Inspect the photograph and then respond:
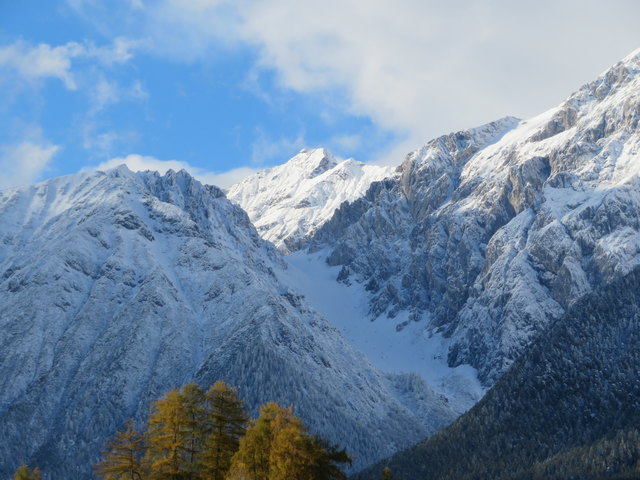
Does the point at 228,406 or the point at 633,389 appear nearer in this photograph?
the point at 228,406

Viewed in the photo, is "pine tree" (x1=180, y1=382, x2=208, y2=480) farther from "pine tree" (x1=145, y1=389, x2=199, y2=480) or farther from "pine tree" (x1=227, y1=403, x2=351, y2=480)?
"pine tree" (x1=227, y1=403, x2=351, y2=480)

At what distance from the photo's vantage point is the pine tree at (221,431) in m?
69.1

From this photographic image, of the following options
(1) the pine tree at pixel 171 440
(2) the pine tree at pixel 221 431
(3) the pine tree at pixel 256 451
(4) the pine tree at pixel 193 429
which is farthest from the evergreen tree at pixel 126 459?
(3) the pine tree at pixel 256 451

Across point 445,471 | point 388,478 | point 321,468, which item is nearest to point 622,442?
point 445,471

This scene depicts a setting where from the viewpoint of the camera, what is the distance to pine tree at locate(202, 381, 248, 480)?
69062 mm

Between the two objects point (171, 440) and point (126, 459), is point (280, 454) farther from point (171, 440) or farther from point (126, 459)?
point (126, 459)

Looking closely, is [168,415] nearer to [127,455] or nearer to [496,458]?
[127,455]

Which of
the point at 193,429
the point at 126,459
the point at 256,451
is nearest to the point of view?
the point at 256,451

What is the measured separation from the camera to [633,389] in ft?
651

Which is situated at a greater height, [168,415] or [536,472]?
[168,415]

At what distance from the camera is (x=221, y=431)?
2768 inches

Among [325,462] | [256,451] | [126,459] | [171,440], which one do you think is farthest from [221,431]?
[325,462]

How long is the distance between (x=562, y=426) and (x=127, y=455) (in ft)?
498

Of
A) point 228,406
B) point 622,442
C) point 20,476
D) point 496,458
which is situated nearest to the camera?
Result: point 228,406
